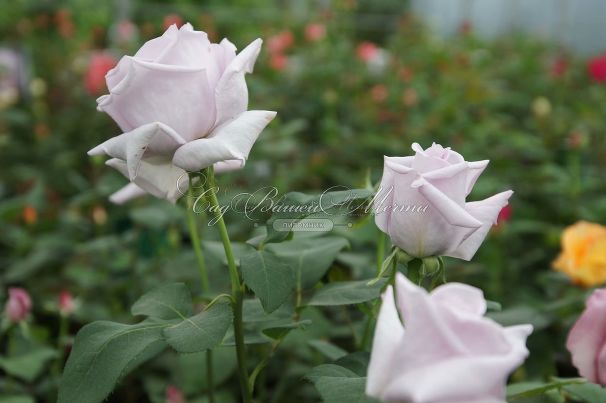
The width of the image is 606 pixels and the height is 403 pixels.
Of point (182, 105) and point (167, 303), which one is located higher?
point (182, 105)

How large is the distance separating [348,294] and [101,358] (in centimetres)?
19

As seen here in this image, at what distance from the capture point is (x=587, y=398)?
Answer: 21.5 inches

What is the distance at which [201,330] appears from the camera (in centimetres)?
49

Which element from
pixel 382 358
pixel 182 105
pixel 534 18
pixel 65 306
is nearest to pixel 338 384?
pixel 382 358

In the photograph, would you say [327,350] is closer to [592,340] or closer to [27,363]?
[592,340]

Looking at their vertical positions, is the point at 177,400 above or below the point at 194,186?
below

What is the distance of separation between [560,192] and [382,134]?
0.76 m

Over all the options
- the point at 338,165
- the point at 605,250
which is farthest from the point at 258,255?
the point at 338,165

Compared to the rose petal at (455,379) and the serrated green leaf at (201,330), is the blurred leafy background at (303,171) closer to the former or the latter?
the serrated green leaf at (201,330)

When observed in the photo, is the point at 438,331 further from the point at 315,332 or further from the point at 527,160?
the point at 527,160

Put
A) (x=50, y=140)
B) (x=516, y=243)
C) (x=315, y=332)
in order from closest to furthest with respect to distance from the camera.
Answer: (x=315, y=332), (x=516, y=243), (x=50, y=140)

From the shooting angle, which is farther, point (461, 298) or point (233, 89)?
point (233, 89)

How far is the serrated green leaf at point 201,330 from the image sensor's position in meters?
0.48

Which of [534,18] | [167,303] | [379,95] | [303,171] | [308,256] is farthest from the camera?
[534,18]
